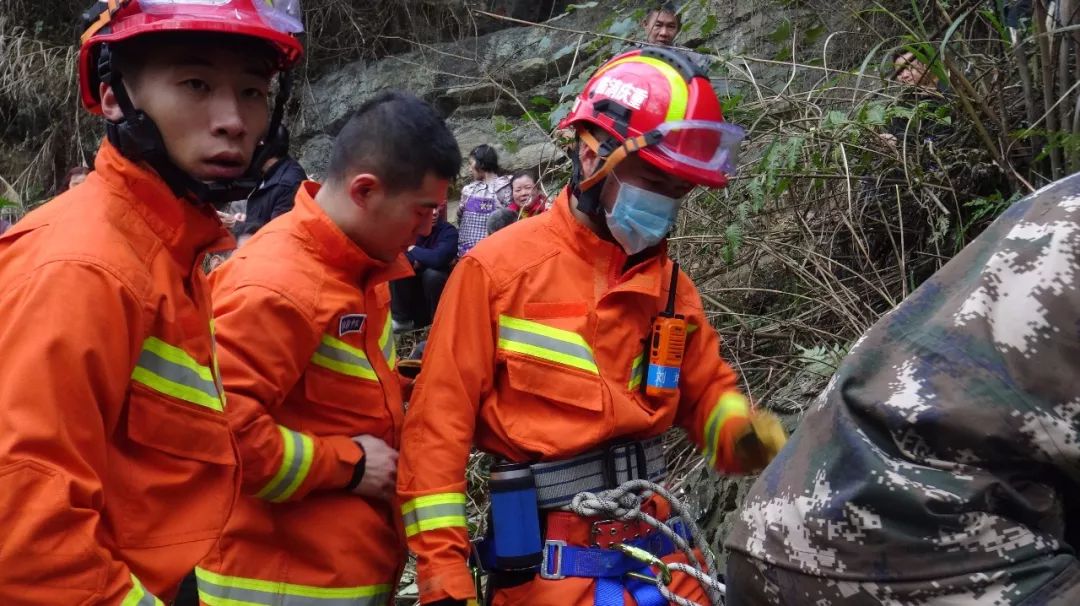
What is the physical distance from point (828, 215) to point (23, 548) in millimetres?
3830

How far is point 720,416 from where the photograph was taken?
254 cm

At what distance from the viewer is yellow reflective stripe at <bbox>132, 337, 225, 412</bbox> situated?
1597 mm

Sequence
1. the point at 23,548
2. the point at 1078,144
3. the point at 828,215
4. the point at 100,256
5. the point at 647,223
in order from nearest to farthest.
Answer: the point at 23,548 → the point at 100,256 → the point at 647,223 → the point at 1078,144 → the point at 828,215

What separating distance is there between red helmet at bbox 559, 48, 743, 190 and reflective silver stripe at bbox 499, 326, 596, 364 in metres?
0.46

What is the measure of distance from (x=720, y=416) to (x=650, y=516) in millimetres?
372

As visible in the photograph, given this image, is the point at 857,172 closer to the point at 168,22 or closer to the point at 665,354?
the point at 665,354

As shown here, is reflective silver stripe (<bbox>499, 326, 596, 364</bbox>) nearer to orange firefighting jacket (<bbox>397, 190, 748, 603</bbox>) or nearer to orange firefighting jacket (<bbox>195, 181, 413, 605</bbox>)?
orange firefighting jacket (<bbox>397, 190, 748, 603</bbox>)

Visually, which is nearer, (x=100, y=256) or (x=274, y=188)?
(x=100, y=256)

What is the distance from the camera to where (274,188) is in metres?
5.19

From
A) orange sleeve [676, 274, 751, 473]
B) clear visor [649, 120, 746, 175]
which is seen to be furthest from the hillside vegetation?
clear visor [649, 120, 746, 175]

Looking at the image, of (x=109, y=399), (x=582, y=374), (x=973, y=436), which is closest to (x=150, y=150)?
(x=109, y=399)

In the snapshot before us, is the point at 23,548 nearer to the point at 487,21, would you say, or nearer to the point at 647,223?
the point at 647,223

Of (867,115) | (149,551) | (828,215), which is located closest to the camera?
(149,551)

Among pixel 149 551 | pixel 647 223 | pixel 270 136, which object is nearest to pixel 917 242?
pixel 647 223
